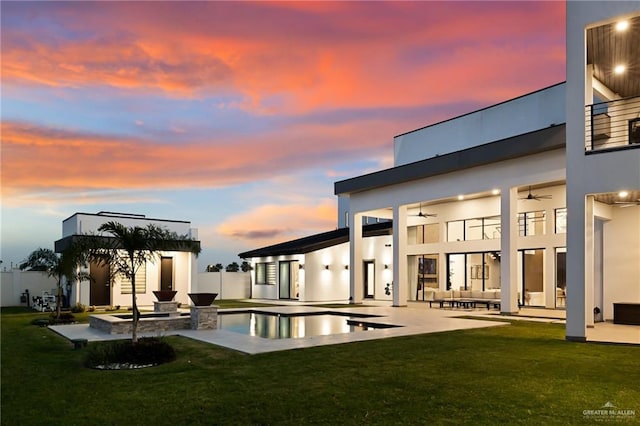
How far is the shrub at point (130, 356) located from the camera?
931 centimetres

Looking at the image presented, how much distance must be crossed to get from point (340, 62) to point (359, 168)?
1674cm

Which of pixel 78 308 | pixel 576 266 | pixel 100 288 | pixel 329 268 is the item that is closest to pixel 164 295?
pixel 78 308

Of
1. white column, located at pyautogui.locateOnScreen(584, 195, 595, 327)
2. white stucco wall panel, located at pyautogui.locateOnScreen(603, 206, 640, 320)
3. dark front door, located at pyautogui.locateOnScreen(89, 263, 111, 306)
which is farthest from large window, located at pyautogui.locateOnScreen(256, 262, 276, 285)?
white column, located at pyautogui.locateOnScreen(584, 195, 595, 327)

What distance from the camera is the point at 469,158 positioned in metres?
20.8

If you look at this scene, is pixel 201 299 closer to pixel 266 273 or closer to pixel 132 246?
pixel 132 246

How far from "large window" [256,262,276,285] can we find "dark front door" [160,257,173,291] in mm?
7589

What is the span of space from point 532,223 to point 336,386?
18.7 meters

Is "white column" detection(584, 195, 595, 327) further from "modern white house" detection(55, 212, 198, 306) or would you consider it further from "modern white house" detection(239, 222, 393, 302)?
"modern white house" detection(55, 212, 198, 306)

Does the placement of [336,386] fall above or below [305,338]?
above

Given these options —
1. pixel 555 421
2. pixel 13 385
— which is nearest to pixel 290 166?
pixel 13 385

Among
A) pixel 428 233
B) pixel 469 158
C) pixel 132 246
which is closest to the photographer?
pixel 132 246

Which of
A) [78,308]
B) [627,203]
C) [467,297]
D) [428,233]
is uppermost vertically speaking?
[627,203]

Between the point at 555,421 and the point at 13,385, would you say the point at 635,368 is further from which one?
the point at 13,385

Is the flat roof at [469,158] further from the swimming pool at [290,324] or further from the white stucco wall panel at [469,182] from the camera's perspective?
the swimming pool at [290,324]
